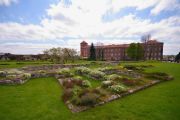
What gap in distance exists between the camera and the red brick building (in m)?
78.4

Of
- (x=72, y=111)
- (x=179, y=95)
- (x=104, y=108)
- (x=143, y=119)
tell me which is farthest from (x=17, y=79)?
(x=179, y=95)

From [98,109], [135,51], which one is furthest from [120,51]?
[98,109]

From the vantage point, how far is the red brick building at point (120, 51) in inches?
3086

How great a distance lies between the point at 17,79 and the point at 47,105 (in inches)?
316

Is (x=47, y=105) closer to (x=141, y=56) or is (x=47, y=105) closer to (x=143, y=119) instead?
(x=143, y=119)

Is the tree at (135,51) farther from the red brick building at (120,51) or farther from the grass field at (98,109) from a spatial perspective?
the grass field at (98,109)

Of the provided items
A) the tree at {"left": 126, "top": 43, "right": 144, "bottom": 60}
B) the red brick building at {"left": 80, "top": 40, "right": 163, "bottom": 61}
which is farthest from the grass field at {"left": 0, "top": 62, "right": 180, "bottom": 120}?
the red brick building at {"left": 80, "top": 40, "right": 163, "bottom": 61}

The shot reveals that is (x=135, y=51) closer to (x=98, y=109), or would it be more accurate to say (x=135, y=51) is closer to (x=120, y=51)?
(x=120, y=51)

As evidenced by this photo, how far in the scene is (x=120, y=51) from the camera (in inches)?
3617

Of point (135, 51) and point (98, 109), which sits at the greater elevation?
point (135, 51)

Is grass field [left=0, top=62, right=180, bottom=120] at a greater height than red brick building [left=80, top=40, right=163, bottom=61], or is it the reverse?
red brick building [left=80, top=40, right=163, bottom=61]

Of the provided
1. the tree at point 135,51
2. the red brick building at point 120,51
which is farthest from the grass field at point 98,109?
the red brick building at point 120,51

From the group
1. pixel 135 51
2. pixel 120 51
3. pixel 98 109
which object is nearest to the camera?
pixel 98 109

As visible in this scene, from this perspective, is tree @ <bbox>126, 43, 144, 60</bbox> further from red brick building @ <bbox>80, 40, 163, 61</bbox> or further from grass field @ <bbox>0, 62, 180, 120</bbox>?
grass field @ <bbox>0, 62, 180, 120</bbox>
